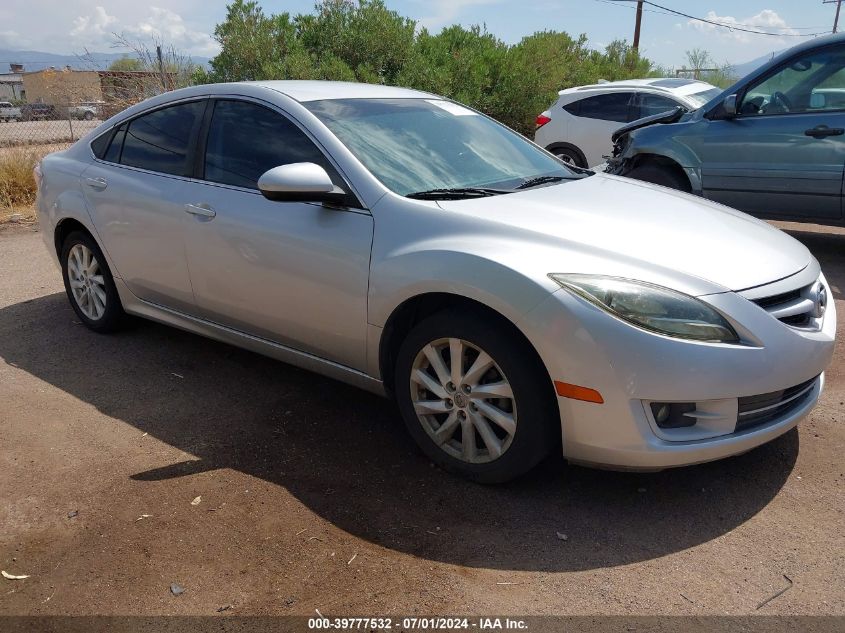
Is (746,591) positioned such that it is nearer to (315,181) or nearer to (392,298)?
(392,298)

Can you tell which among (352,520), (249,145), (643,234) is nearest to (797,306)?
(643,234)

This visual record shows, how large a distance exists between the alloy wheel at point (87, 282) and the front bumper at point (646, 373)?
134 inches

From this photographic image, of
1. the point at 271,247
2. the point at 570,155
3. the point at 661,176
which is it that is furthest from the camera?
the point at 570,155

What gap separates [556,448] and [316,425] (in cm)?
131

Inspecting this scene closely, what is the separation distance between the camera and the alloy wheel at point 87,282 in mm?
5258

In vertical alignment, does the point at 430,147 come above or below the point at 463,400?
above

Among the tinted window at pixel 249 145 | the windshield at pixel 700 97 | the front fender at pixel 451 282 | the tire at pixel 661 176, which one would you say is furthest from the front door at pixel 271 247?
the windshield at pixel 700 97

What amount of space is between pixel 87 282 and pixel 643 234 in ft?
12.5

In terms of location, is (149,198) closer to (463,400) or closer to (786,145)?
(463,400)

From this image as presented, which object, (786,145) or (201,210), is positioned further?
(786,145)

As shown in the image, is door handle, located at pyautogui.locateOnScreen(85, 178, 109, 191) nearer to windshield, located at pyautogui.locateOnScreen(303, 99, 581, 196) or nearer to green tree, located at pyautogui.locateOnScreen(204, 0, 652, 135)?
windshield, located at pyautogui.locateOnScreen(303, 99, 581, 196)

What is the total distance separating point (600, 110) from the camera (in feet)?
36.4

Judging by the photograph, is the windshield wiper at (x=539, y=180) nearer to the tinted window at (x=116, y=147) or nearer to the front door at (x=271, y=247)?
the front door at (x=271, y=247)

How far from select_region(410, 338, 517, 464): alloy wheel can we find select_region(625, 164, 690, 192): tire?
4.86 meters
